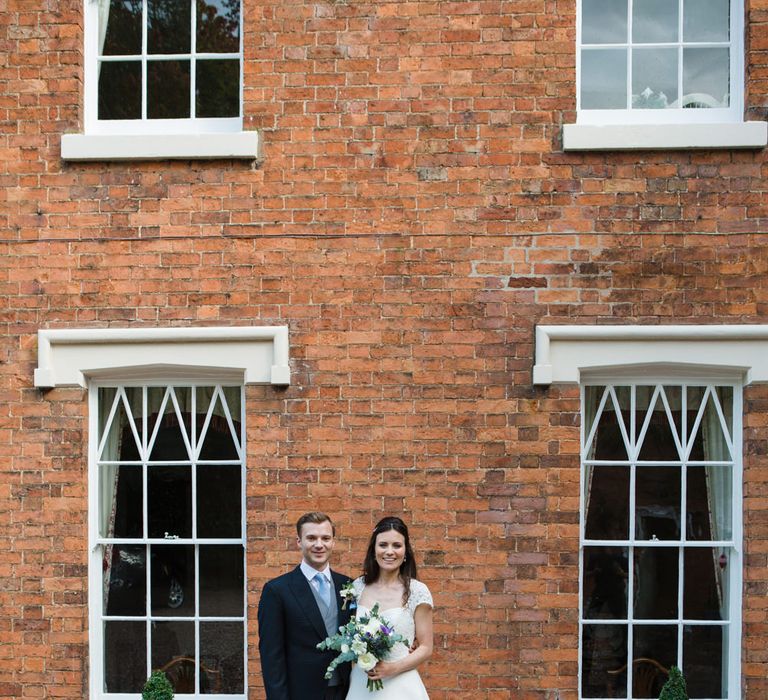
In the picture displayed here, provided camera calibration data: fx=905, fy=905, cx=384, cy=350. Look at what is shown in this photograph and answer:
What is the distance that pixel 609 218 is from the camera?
578 cm

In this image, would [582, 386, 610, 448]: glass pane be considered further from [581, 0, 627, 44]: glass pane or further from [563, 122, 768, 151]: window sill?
[581, 0, 627, 44]: glass pane

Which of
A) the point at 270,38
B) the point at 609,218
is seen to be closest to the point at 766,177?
the point at 609,218

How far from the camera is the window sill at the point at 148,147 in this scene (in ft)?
19.2

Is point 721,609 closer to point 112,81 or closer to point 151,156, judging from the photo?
point 151,156

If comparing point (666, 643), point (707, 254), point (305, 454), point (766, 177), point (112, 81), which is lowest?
point (666, 643)

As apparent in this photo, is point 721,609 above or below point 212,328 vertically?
below

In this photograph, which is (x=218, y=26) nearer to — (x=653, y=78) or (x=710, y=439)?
(x=653, y=78)

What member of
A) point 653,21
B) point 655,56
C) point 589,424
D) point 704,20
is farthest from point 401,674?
point 704,20

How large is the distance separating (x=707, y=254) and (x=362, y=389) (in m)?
2.35

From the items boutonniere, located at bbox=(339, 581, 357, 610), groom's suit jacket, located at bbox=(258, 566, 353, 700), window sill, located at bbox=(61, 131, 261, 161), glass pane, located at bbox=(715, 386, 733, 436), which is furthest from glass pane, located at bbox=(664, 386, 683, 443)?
window sill, located at bbox=(61, 131, 261, 161)

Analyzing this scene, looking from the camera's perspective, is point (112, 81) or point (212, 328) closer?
point (212, 328)

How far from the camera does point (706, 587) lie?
5863mm

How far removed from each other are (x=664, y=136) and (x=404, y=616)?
3360mm

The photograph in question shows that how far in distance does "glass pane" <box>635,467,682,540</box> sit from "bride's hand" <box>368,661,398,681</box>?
2.12 meters
